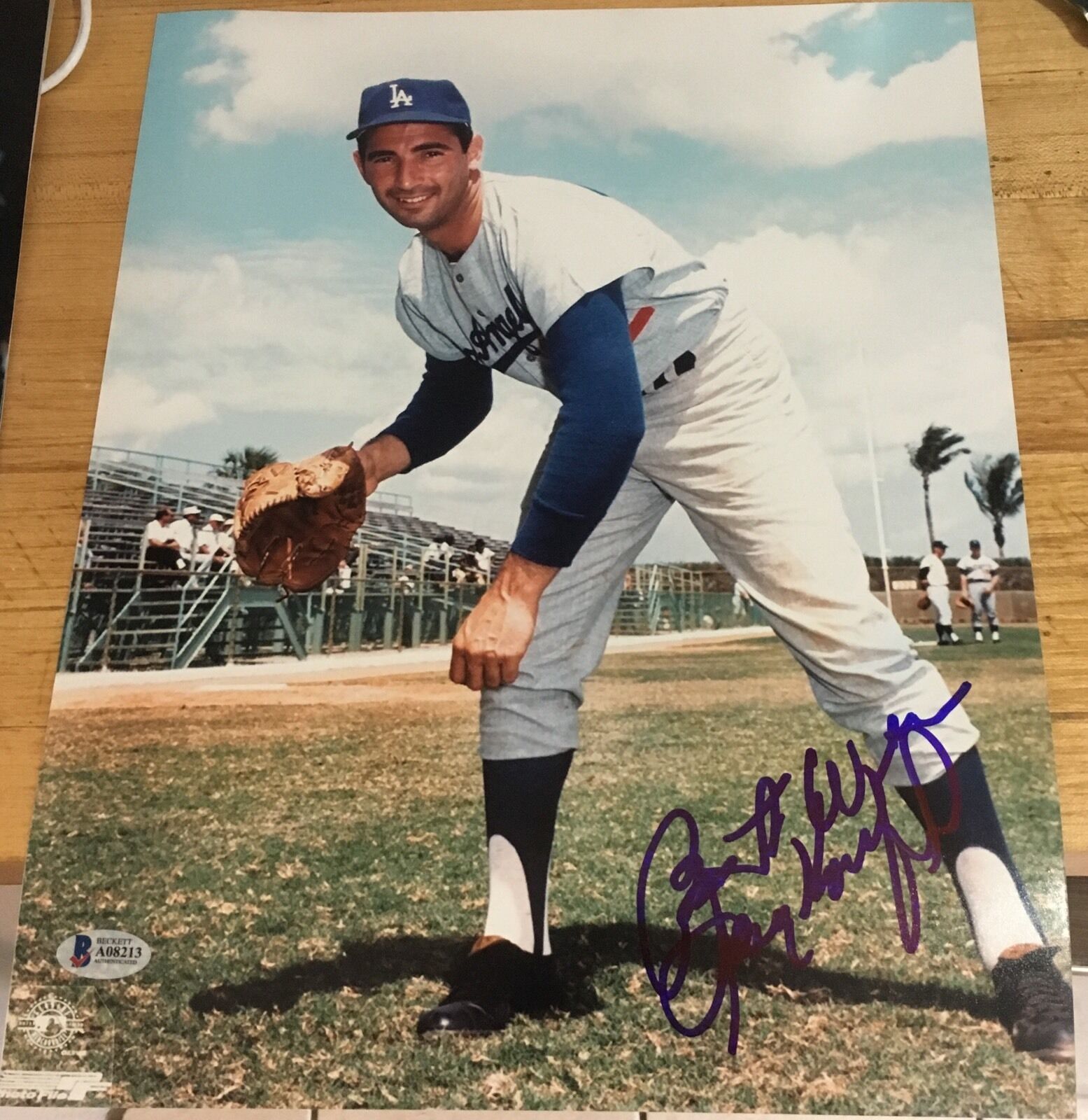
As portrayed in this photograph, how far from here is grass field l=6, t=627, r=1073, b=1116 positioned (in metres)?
0.83

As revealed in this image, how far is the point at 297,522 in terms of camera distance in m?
1.04

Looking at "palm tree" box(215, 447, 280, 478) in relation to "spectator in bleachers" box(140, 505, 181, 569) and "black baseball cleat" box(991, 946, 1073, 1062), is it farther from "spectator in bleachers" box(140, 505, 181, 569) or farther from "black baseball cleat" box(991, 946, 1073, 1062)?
"black baseball cleat" box(991, 946, 1073, 1062)

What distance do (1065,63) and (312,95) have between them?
3.31 feet

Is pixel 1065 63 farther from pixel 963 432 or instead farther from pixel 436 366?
pixel 436 366

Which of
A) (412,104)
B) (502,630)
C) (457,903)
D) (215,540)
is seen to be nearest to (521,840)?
(457,903)

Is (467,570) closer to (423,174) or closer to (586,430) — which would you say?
(586,430)

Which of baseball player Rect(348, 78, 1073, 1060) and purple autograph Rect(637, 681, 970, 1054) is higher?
baseball player Rect(348, 78, 1073, 1060)

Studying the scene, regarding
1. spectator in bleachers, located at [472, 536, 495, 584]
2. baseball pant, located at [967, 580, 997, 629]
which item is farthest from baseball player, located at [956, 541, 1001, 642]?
spectator in bleachers, located at [472, 536, 495, 584]

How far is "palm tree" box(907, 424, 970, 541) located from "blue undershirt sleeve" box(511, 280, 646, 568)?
326 millimetres

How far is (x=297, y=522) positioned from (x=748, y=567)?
1.74 ft

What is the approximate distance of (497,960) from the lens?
2.89ft

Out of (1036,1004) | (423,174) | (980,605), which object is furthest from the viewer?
(423,174)

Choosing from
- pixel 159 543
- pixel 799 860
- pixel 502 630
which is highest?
pixel 159 543

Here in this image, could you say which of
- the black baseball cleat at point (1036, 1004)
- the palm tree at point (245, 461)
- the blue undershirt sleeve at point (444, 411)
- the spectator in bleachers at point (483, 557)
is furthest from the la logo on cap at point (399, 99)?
the black baseball cleat at point (1036, 1004)
